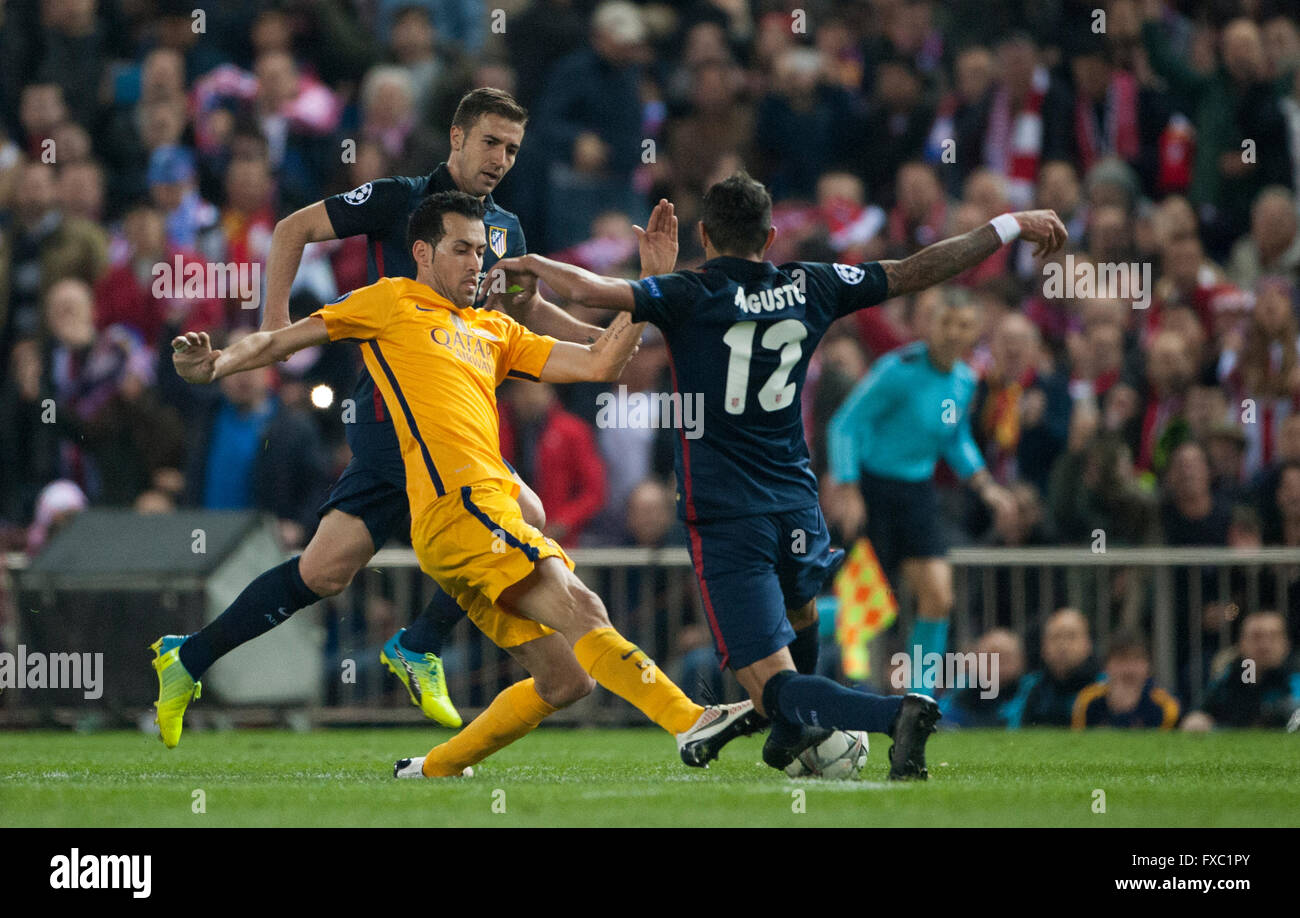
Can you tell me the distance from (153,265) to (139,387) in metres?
1.42

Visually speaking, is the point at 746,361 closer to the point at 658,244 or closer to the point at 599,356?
the point at 658,244

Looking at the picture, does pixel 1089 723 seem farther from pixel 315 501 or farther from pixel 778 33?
pixel 778 33

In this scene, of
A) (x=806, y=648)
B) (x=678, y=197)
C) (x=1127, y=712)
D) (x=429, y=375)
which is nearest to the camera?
(x=429, y=375)

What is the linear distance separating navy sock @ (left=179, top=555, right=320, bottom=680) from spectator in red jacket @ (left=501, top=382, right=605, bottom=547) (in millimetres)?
4327

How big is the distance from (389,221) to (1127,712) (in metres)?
5.57

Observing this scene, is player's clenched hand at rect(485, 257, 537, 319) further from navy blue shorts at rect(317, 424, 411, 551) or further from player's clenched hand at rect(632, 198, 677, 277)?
navy blue shorts at rect(317, 424, 411, 551)

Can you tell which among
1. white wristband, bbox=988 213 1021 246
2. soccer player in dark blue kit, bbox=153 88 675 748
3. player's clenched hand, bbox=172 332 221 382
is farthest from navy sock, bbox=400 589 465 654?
white wristband, bbox=988 213 1021 246

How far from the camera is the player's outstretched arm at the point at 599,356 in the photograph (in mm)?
7383

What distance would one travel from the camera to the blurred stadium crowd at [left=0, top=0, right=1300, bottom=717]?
12445 millimetres

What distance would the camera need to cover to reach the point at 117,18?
54.3 feet

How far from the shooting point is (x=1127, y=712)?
1133cm

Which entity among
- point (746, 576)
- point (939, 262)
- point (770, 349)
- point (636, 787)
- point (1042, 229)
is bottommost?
point (636, 787)

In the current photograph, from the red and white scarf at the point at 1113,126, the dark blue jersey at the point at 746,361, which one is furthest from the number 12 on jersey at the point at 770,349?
the red and white scarf at the point at 1113,126

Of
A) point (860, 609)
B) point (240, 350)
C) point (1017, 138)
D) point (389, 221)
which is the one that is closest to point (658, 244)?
point (389, 221)
